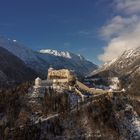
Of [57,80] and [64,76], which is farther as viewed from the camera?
[64,76]

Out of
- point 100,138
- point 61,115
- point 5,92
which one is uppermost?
point 5,92

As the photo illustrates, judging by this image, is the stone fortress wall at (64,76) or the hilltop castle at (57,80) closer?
the hilltop castle at (57,80)

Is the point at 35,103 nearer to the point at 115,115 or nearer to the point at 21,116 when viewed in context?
the point at 21,116

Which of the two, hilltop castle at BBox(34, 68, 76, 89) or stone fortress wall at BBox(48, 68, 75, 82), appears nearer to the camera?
hilltop castle at BBox(34, 68, 76, 89)

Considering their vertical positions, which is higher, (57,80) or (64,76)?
(64,76)

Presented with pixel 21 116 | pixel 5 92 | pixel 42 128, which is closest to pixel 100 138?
pixel 42 128

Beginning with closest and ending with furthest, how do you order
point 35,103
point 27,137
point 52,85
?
point 27,137 < point 35,103 < point 52,85

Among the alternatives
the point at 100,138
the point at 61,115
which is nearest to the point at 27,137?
the point at 61,115

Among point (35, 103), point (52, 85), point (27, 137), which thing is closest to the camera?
point (27, 137)

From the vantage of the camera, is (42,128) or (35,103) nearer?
(42,128)

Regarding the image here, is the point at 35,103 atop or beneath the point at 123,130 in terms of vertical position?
atop
